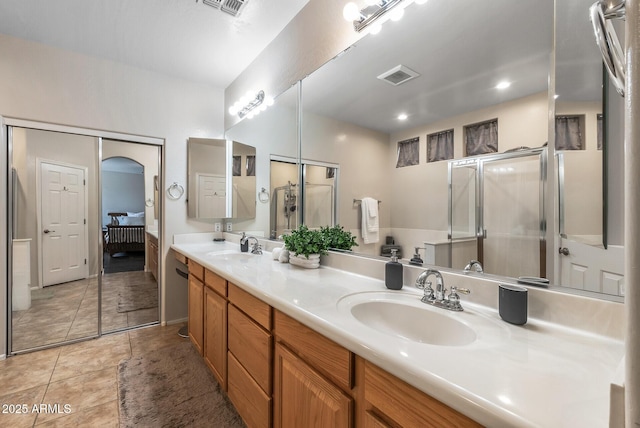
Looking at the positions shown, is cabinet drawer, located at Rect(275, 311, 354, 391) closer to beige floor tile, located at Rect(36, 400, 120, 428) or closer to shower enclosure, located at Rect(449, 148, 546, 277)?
shower enclosure, located at Rect(449, 148, 546, 277)

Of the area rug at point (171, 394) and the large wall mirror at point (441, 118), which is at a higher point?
the large wall mirror at point (441, 118)

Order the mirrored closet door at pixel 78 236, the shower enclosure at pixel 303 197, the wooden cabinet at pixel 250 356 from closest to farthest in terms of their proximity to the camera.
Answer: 1. the wooden cabinet at pixel 250 356
2. the shower enclosure at pixel 303 197
3. the mirrored closet door at pixel 78 236

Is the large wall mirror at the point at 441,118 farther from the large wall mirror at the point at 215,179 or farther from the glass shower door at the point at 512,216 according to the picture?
the large wall mirror at the point at 215,179

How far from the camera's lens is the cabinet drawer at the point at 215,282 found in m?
1.61

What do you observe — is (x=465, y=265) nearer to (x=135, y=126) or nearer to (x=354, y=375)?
(x=354, y=375)

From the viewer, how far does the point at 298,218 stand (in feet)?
6.70

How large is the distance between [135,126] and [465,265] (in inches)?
119

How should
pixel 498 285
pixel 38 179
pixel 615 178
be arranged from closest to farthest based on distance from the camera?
pixel 615 178, pixel 498 285, pixel 38 179

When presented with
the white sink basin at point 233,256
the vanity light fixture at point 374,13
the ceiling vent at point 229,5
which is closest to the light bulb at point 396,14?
the vanity light fixture at point 374,13

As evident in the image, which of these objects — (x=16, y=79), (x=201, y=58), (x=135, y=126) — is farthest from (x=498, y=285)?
(x=16, y=79)

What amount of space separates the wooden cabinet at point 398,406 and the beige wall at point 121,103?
272 cm

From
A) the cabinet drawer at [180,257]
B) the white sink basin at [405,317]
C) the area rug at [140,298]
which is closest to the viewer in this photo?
the white sink basin at [405,317]

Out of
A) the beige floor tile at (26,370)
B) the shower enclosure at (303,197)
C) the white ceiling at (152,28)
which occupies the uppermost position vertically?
the white ceiling at (152,28)

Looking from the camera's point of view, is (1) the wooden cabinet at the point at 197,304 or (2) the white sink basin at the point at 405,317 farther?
(1) the wooden cabinet at the point at 197,304
